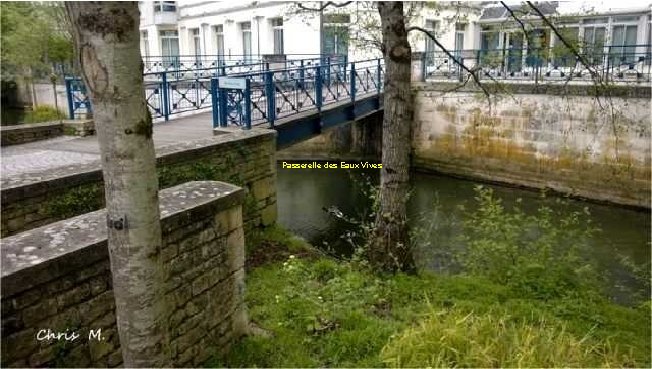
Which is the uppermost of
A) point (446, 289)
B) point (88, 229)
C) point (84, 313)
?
point (88, 229)

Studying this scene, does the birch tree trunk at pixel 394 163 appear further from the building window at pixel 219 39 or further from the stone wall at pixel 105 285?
the building window at pixel 219 39

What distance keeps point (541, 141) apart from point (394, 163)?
997 centimetres

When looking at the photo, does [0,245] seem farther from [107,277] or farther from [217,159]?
[217,159]

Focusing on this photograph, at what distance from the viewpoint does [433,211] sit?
1344 centimetres

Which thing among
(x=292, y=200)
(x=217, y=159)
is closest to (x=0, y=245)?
(x=217, y=159)

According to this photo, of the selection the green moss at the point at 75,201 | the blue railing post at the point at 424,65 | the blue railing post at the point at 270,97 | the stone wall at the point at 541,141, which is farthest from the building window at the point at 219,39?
the green moss at the point at 75,201

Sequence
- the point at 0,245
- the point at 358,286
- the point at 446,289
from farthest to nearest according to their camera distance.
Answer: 1. the point at 446,289
2. the point at 358,286
3. the point at 0,245

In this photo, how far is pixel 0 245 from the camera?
10.1 feet

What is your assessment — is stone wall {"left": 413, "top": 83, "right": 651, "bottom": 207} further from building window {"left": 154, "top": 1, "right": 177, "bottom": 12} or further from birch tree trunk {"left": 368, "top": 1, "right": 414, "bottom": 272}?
building window {"left": 154, "top": 1, "right": 177, "bottom": 12}

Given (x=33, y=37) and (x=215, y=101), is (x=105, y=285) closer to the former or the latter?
(x=215, y=101)

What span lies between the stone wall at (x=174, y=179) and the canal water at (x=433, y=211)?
1996 millimetres

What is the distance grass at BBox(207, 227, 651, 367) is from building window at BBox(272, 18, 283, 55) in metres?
18.9

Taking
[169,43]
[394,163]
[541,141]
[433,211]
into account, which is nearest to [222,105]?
[394,163]

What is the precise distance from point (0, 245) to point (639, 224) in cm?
1313
